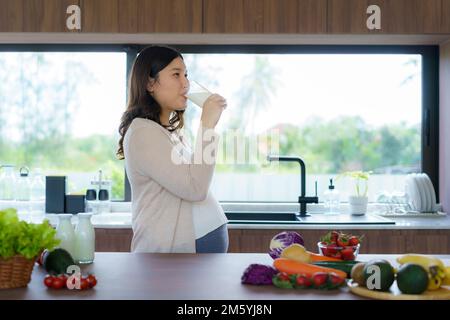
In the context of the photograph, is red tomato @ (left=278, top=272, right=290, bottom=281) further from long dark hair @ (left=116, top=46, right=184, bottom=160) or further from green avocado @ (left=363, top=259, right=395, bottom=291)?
long dark hair @ (left=116, top=46, right=184, bottom=160)

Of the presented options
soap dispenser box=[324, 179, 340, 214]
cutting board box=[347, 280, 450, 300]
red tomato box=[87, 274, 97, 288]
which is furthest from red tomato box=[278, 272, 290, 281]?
soap dispenser box=[324, 179, 340, 214]

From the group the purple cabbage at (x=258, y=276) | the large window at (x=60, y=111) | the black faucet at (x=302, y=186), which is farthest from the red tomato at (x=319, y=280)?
the large window at (x=60, y=111)

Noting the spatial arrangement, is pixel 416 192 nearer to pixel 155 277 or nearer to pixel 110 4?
pixel 110 4

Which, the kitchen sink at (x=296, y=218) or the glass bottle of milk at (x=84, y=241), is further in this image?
the kitchen sink at (x=296, y=218)

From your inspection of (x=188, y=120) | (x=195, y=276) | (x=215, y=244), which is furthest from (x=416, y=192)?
(x=195, y=276)

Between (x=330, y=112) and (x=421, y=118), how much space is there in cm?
59

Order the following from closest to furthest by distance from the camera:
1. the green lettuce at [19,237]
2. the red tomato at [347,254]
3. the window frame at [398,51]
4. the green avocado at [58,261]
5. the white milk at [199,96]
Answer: the green lettuce at [19,237] < the green avocado at [58,261] < the red tomato at [347,254] < the white milk at [199,96] < the window frame at [398,51]

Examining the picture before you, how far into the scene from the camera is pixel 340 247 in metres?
2.09

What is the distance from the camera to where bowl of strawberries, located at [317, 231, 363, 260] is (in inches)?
81.4

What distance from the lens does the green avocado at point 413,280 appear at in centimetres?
168

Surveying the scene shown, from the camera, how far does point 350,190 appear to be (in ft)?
13.9

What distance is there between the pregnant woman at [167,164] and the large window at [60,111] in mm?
1828

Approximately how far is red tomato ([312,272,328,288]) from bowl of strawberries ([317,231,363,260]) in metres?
0.29

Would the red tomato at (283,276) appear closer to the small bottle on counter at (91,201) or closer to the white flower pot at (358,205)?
the white flower pot at (358,205)
